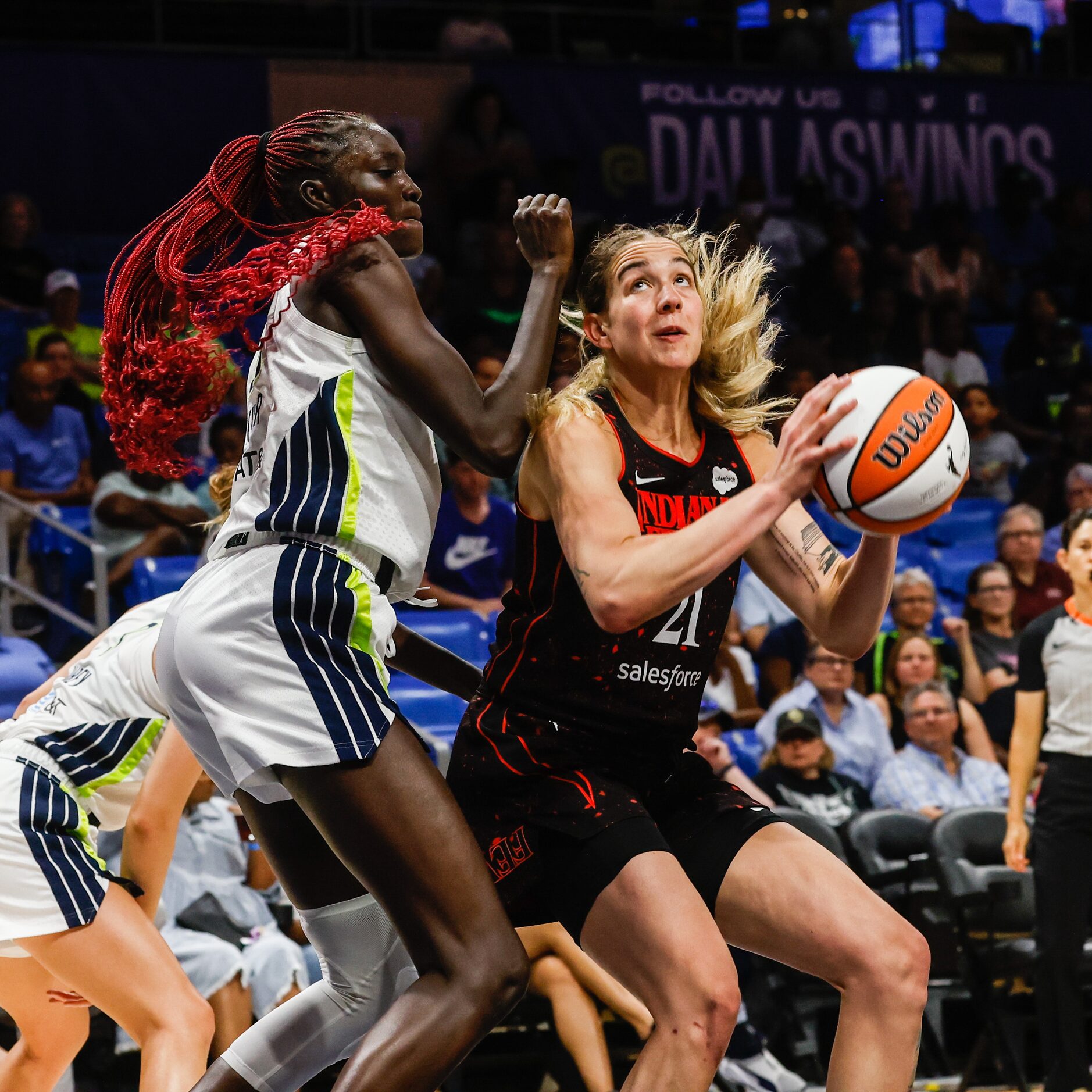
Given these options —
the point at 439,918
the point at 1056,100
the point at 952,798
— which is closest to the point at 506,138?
the point at 1056,100

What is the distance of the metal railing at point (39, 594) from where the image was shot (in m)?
6.66

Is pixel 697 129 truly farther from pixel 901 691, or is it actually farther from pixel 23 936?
pixel 23 936

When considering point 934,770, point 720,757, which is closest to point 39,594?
point 720,757

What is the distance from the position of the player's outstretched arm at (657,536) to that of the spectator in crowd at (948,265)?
28.7 feet

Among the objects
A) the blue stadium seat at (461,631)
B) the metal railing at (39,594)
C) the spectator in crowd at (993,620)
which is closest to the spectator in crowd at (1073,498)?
the spectator in crowd at (993,620)

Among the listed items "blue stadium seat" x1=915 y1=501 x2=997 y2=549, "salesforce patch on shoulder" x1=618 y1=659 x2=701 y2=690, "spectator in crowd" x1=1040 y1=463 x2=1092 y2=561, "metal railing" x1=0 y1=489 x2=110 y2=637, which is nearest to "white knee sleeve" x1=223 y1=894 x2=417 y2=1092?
"salesforce patch on shoulder" x1=618 y1=659 x2=701 y2=690

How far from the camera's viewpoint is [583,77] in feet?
36.4

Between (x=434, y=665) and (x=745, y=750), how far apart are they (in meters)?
4.08

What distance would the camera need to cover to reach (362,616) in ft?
8.68

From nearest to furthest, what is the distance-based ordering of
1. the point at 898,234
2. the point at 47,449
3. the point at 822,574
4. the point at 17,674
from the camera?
the point at 822,574, the point at 17,674, the point at 47,449, the point at 898,234

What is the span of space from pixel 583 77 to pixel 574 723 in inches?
351

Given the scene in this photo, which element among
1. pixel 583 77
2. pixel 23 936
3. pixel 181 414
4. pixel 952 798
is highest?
pixel 583 77

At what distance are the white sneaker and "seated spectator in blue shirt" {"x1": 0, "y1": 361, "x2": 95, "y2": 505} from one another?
4.39 m

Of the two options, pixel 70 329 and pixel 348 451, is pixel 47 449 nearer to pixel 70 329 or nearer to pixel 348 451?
pixel 70 329
